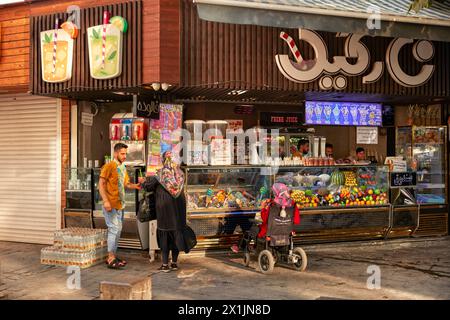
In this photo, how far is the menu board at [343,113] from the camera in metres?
9.56

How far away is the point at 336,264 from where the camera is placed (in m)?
8.04

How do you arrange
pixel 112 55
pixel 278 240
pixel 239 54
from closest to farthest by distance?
pixel 278 240
pixel 112 55
pixel 239 54

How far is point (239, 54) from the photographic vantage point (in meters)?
8.27

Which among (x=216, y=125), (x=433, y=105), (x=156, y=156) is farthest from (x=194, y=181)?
(x=433, y=105)

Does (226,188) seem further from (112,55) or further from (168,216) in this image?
(112,55)

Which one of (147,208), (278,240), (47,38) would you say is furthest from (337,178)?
(47,38)

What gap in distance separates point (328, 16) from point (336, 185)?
11.2ft

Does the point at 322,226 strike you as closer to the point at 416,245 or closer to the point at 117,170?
the point at 416,245

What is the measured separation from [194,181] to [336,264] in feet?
8.85

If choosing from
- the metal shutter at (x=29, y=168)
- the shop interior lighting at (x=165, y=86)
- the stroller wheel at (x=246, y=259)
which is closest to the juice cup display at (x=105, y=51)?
the shop interior lighting at (x=165, y=86)

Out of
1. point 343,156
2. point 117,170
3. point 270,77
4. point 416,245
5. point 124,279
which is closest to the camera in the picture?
point 124,279

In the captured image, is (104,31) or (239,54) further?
(239,54)
